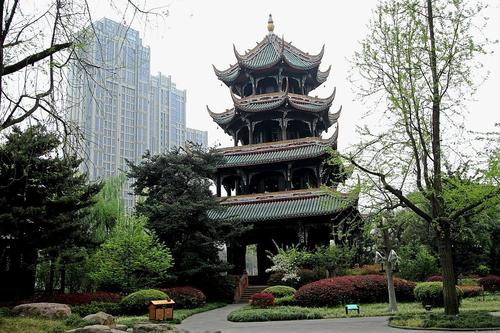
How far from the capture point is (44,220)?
1939cm

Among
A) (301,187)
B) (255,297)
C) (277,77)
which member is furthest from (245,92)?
(255,297)

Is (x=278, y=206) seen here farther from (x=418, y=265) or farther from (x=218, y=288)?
(x=418, y=265)

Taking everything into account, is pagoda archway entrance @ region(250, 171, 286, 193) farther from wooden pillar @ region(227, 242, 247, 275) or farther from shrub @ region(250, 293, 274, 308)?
shrub @ region(250, 293, 274, 308)

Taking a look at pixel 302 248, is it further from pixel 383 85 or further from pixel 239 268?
pixel 383 85

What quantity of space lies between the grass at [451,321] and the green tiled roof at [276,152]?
1718 centimetres

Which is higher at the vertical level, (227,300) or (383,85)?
(383,85)

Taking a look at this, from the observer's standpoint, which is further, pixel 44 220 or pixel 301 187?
pixel 301 187

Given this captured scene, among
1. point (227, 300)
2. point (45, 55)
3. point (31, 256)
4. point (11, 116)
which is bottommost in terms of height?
point (227, 300)

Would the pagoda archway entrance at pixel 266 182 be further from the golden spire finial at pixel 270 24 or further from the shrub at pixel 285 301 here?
the golden spire finial at pixel 270 24

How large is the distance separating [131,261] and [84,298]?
7.97 ft

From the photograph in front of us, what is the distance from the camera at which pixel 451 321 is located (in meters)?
11.9

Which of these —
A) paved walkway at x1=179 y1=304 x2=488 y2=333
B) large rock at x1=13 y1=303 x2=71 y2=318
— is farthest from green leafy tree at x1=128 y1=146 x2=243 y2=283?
large rock at x1=13 y1=303 x2=71 y2=318

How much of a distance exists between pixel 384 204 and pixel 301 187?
17839 mm

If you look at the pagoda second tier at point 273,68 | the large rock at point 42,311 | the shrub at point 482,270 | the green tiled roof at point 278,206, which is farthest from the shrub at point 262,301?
the pagoda second tier at point 273,68
